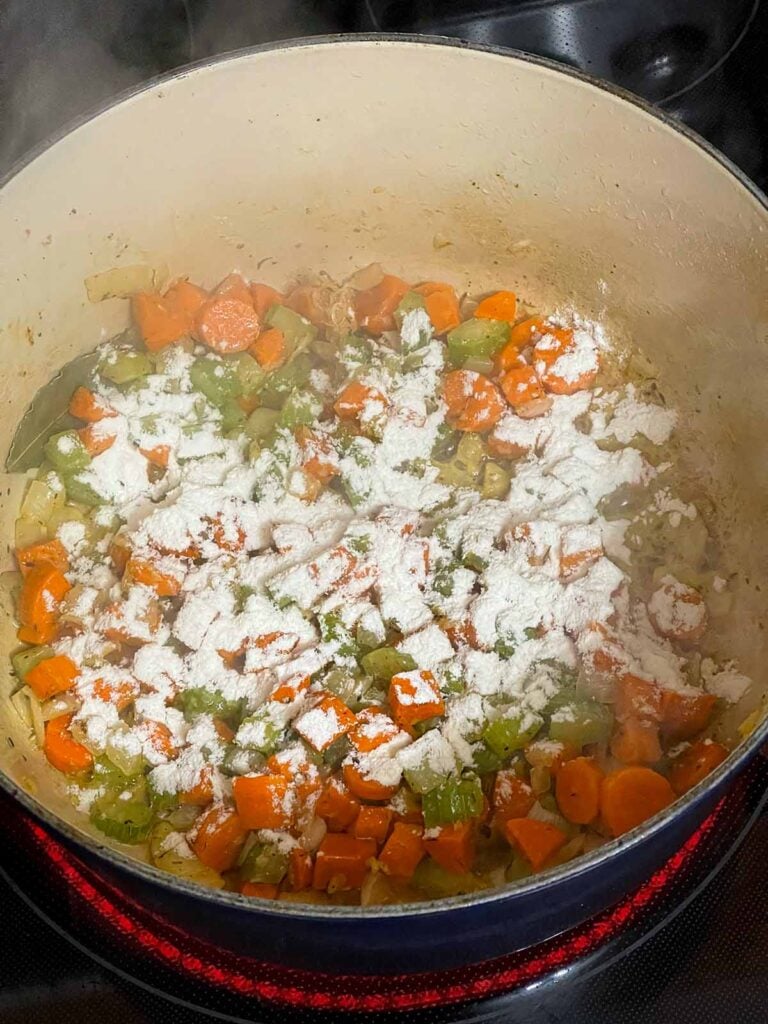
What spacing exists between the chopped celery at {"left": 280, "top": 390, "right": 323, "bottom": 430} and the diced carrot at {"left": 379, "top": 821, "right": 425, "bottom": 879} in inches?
36.4

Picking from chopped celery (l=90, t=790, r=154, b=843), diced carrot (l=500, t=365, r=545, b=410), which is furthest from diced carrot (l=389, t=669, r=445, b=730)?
diced carrot (l=500, t=365, r=545, b=410)

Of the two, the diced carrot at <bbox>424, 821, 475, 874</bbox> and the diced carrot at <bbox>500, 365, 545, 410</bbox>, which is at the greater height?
the diced carrot at <bbox>500, 365, 545, 410</bbox>

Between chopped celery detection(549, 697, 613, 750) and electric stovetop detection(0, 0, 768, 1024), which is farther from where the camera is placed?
chopped celery detection(549, 697, 613, 750)

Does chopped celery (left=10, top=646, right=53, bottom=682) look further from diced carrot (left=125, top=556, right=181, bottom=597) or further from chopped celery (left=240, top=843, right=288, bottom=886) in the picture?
chopped celery (left=240, top=843, right=288, bottom=886)

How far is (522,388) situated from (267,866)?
3.72ft

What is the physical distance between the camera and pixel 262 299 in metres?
2.29

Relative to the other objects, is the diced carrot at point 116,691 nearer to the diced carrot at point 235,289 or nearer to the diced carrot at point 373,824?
the diced carrot at point 373,824

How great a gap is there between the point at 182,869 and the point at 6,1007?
358mm

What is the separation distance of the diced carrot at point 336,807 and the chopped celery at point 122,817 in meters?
0.30

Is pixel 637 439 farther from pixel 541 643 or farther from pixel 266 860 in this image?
pixel 266 860

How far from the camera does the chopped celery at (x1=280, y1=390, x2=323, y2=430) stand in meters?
2.13

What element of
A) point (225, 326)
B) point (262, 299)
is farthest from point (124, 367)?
point (262, 299)

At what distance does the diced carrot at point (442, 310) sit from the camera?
2.27m

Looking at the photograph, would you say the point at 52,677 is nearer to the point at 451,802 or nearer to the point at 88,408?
the point at 88,408
